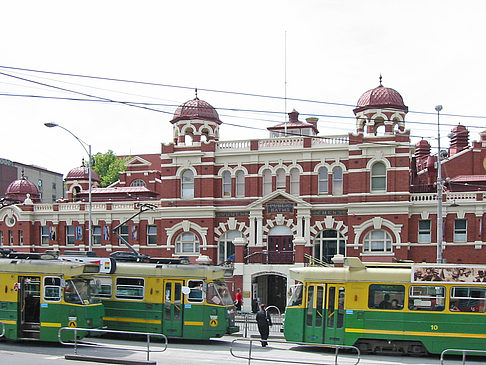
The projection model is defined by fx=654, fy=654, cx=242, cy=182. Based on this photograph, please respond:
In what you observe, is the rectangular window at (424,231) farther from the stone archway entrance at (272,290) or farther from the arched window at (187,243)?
the arched window at (187,243)

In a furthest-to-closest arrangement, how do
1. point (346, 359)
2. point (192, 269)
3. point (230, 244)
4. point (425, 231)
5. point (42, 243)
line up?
point (42, 243) → point (230, 244) → point (425, 231) → point (192, 269) → point (346, 359)

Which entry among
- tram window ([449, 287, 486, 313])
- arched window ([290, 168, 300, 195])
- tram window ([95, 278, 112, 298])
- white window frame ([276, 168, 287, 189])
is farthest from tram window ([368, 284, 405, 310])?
white window frame ([276, 168, 287, 189])

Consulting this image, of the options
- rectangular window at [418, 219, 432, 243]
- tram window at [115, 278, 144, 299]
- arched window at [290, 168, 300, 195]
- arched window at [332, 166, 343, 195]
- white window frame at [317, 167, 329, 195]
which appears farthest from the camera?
arched window at [290, 168, 300, 195]

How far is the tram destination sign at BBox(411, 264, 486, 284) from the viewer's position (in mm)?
20436

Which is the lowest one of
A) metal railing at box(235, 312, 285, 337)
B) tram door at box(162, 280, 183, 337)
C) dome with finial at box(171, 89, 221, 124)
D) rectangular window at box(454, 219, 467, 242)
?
metal railing at box(235, 312, 285, 337)

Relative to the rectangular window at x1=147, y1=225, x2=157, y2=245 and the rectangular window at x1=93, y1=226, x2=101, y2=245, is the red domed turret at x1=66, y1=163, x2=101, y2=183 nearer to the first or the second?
the rectangular window at x1=93, y1=226, x2=101, y2=245

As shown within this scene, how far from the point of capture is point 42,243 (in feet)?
155

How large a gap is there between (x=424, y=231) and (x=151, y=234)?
17.8 meters

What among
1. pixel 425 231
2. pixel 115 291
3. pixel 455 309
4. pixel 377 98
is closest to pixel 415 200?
pixel 425 231

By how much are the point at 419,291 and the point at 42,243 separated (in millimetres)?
33236

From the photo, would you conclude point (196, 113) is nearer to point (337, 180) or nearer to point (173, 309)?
point (337, 180)

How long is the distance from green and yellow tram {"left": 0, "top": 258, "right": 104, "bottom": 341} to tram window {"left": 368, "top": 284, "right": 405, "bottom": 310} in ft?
30.7

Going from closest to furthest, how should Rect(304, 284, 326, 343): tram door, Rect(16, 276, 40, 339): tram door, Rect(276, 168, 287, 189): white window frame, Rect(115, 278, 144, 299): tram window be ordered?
Rect(16, 276, 40, 339): tram door → Rect(304, 284, 326, 343): tram door → Rect(115, 278, 144, 299): tram window → Rect(276, 168, 287, 189): white window frame

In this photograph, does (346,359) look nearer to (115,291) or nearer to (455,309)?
(455,309)
